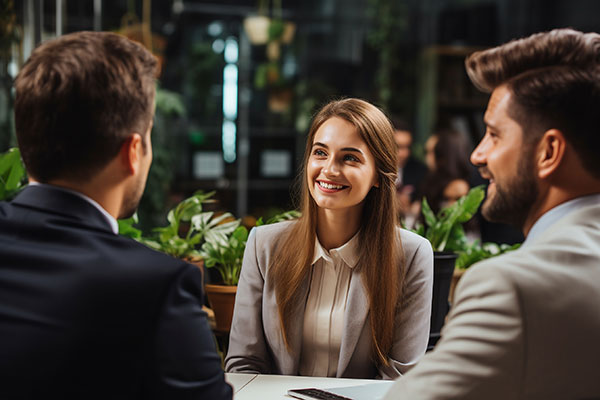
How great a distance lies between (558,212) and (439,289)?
1187mm

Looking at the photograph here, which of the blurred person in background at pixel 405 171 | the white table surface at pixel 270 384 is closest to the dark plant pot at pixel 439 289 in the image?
the white table surface at pixel 270 384

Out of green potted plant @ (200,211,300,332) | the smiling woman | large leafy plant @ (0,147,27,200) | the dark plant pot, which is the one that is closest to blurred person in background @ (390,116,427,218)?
the dark plant pot

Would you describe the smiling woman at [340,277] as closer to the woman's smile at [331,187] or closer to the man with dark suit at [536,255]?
the woman's smile at [331,187]

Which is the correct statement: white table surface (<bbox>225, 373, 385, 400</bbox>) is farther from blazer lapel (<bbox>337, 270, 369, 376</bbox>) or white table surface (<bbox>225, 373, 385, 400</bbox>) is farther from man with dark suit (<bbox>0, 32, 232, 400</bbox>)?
man with dark suit (<bbox>0, 32, 232, 400</bbox>)

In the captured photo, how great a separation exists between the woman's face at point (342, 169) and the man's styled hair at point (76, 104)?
3.39 ft

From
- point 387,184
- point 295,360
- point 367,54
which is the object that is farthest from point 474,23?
point 295,360

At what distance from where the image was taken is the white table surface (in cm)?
160

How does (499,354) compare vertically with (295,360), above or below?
above

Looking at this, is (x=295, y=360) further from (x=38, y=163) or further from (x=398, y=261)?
(x=38, y=163)

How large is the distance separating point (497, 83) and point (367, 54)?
20.0ft

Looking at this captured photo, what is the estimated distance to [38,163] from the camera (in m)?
1.13

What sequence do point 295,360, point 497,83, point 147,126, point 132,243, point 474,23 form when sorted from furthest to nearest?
1. point 474,23
2. point 295,360
3. point 497,83
4. point 147,126
5. point 132,243

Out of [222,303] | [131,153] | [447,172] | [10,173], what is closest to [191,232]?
[222,303]

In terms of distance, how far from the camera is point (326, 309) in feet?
6.86
